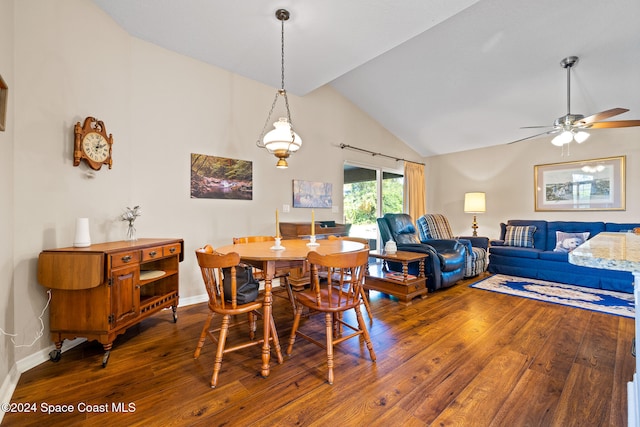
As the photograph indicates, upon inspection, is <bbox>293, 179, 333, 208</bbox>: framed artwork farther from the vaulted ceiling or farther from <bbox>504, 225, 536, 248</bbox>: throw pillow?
<bbox>504, 225, 536, 248</bbox>: throw pillow

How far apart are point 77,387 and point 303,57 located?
3.45 meters

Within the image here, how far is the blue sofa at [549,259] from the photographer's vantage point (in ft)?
12.2

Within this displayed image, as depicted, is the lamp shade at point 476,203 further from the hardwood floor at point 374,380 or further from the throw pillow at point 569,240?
the hardwood floor at point 374,380

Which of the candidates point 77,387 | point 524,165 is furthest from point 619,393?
point 524,165

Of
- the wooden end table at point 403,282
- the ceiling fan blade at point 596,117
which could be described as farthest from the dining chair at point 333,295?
the ceiling fan blade at point 596,117

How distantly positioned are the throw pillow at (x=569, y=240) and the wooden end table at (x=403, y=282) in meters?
2.38

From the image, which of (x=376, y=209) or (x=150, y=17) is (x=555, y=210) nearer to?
(x=376, y=209)

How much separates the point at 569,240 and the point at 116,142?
6012 mm

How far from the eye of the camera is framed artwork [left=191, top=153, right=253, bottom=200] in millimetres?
3234

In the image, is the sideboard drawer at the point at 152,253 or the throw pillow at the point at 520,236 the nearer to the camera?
the sideboard drawer at the point at 152,253

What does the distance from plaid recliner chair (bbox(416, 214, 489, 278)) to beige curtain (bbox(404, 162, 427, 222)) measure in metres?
1.37

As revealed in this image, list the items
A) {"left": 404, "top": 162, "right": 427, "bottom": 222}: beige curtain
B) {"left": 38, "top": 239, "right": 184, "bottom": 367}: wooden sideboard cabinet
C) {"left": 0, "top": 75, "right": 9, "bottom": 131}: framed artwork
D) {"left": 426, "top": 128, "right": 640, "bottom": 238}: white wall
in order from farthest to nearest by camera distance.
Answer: {"left": 404, "top": 162, "right": 427, "bottom": 222}: beige curtain
{"left": 426, "top": 128, "right": 640, "bottom": 238}: white wall
{"left": 38, "top": 239, "right": 184, "bottom": 367}: wooden sideboard cabinet
{"left": 0, "top": 75, "right": 9, "bottom": 131}: framed artwork

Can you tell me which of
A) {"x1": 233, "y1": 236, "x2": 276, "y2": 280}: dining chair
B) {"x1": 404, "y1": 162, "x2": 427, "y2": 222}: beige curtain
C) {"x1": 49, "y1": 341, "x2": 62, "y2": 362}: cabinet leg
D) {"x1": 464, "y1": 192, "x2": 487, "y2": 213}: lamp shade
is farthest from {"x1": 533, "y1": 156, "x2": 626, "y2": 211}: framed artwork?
{"x1": 49, "y1": 341, "x2": 62, "y2": 362}: cabinet leg

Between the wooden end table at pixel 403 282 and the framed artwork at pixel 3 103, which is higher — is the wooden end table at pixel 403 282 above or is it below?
below
